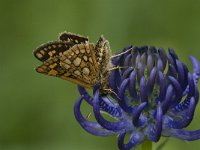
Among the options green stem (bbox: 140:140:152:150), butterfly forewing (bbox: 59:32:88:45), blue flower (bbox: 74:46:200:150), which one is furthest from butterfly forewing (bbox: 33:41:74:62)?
green stem (bbox: 140:140:152:150)

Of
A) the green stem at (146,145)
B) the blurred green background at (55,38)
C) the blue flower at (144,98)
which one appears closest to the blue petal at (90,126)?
the blue flower at (144,98)

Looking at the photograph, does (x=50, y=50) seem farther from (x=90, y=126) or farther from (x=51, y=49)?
(x=90, y=126)

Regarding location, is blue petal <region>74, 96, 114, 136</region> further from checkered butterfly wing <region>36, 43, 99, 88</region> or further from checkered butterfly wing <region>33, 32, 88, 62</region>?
checkered butterfly wing <region>33, 32, 88, 62</region>

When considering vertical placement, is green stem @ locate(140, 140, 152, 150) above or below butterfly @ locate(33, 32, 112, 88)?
below

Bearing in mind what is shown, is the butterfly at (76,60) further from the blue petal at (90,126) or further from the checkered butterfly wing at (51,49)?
the blue petal at (90,126)

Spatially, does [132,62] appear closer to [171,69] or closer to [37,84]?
[171,69]

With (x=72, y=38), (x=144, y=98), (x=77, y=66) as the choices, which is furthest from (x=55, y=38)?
(x=144, y=98)
